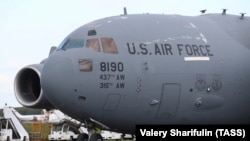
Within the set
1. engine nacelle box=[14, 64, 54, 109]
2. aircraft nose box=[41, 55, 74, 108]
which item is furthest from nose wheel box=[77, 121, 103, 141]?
engine nacelle box=[14, 64, 54, 109]

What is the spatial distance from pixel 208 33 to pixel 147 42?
1.91 metres

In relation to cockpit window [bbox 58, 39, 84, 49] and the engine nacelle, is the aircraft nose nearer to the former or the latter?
cockpit window [bbox 58, 39, 84, 49]

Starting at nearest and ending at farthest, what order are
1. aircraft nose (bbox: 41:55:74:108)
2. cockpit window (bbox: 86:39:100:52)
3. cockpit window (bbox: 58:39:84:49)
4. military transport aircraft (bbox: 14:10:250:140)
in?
aircraft nose (bbox: 41:55:74:108), military transport aircraft (bbox: 14:10:250:140), cockpit window (bbox: 86:39:100:52), cockpit window (bbox: 58:39:84:49)

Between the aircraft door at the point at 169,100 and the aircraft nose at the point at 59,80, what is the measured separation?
7.32ft

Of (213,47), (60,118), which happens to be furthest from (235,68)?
(60,118)

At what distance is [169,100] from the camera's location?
13.6m

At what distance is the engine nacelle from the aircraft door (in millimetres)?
4183

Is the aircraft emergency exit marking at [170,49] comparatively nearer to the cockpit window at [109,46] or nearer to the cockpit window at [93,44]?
the cockpit window at [109,46]

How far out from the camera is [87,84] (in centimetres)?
1280

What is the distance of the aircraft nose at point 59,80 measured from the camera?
500 inches

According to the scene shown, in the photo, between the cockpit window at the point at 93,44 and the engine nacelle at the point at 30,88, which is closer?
the cockpit window at the point at 93,44

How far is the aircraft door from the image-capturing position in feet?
44.4

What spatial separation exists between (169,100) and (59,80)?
268 cm

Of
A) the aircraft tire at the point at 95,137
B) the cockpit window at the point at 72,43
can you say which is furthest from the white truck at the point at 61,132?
the aircraft tire at the point at 95,137
